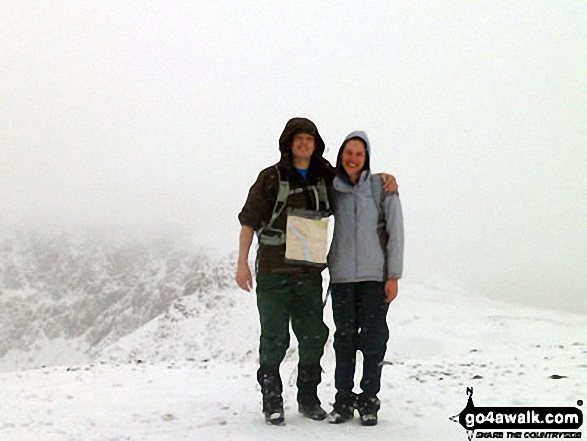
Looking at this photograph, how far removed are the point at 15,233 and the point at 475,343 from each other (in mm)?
114156

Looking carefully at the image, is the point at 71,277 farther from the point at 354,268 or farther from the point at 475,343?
the point at 354,268

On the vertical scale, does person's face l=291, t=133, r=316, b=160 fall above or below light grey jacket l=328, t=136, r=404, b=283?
above

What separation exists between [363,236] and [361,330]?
3.21 feet

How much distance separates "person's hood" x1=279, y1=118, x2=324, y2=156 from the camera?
5.88 m

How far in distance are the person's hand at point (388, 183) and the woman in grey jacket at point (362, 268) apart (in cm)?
5

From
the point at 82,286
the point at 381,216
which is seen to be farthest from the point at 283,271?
the point at 82,286

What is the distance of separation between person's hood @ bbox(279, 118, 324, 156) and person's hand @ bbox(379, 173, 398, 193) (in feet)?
2.52

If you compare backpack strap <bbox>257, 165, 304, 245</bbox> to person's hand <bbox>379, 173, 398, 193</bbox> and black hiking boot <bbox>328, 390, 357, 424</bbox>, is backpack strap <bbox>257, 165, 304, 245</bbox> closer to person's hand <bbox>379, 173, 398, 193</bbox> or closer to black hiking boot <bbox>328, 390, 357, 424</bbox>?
person's hand <bbox>379, 173, 398, 193</bbox>

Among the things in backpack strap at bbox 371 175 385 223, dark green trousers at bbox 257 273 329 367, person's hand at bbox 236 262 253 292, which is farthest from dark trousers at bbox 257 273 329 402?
backpack strap at bbox 371 175 385 223

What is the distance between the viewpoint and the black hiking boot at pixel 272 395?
19.1 ft

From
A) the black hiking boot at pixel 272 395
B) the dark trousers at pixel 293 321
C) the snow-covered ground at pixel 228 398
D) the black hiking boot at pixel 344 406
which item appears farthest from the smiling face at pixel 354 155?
the snow-covered ground at pixel 228 398

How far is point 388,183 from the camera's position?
5.99 m

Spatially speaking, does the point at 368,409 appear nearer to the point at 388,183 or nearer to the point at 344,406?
the point at 344,406

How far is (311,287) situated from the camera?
19.6 ft
